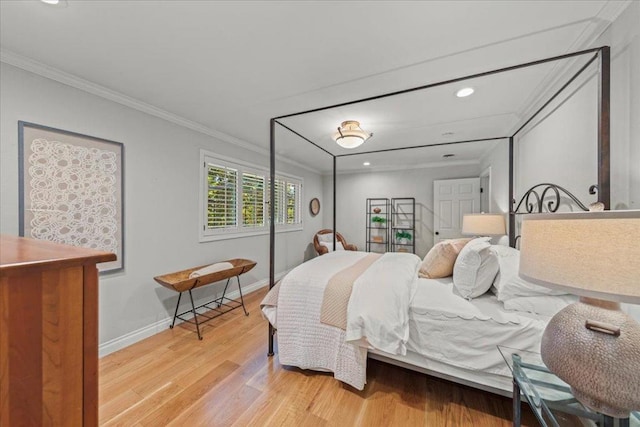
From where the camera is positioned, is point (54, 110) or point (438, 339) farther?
point (54, 110)

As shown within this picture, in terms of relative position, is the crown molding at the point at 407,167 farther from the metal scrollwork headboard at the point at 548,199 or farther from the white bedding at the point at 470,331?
the white bedding at the point at 470,331

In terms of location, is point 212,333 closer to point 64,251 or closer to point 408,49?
point 64,251

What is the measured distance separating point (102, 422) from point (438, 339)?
222 cm

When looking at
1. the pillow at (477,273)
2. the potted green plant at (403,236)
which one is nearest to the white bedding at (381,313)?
the pillow at (477,273)

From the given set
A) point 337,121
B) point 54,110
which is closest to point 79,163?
point 54,110

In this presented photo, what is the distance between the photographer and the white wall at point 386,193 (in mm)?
5293

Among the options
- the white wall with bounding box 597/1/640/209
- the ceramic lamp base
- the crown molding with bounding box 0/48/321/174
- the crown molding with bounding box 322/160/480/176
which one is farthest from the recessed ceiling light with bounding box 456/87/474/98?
the crown molding with bounding box 322/160/480/176

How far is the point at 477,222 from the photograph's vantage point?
304cm

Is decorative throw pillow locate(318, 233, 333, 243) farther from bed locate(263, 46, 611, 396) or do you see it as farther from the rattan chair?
bed locate(263, 46, 611, 396)

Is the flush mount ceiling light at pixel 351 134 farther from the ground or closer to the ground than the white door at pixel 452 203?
farther from the ground

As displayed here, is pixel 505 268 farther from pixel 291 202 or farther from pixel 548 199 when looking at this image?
pixel 291 202

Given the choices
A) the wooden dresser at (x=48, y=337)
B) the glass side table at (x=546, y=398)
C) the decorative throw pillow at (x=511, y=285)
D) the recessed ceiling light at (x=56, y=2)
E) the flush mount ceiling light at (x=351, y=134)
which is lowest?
the glass side table at (x=546, y=398)

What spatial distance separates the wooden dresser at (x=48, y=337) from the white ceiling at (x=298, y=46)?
59.0 inches

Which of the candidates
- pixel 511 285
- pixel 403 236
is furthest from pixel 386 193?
pixel 511 285
